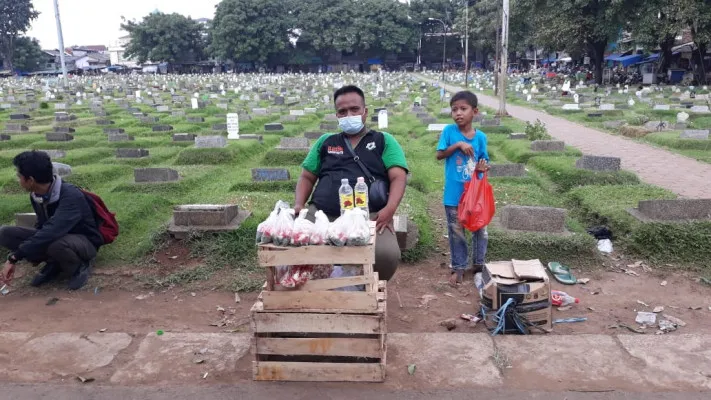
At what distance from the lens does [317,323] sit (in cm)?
319

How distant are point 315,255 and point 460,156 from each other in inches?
77.5

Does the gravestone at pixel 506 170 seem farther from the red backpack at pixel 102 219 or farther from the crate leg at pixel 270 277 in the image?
the crate leg at pixel 270 277

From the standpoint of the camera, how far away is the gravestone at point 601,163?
339 inches

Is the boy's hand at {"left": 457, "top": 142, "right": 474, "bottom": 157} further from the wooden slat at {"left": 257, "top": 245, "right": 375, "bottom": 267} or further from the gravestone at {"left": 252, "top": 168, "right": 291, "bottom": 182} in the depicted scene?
the gravestone at {"left": 252, "top": 168, "right": 291, "bottom": 182}

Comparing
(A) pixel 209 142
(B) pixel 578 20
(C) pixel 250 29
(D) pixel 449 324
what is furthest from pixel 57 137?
(C) pixel 250 29

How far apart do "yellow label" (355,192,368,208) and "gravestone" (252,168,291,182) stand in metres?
5.19

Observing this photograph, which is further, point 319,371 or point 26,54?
point 26,54

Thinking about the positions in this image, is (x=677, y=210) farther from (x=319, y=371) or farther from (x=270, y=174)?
(x=270, y=174)

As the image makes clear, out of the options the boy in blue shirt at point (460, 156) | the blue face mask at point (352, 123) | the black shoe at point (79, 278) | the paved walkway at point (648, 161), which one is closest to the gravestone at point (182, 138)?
the black shoe at point (79, 278)

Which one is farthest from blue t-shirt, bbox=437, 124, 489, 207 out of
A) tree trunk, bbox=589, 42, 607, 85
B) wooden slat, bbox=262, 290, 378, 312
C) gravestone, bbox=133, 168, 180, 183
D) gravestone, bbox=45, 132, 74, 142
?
tree trunk, bbox=589, 42, 607, 85

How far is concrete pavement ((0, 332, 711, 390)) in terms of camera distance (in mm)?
3240

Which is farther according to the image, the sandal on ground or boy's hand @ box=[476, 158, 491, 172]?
the sandal on ground

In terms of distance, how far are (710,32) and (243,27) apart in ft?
167

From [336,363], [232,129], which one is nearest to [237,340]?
[336,363]
